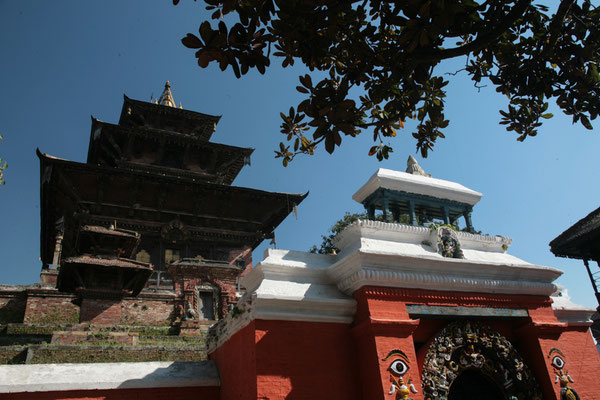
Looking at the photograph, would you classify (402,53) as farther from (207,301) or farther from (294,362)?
(207,301)

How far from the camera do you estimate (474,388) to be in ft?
20.6

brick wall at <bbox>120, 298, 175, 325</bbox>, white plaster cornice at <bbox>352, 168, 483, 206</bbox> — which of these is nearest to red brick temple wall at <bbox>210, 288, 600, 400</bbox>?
white plaster cornice at <bbox>352, 168, 483, 206</bbox>

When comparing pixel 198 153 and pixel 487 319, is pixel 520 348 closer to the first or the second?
pixel 487 319

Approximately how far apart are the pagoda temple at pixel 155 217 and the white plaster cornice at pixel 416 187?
8.60 metres

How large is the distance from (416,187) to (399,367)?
11.8 feet

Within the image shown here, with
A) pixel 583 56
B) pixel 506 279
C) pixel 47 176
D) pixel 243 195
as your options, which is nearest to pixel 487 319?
pixel 506 279

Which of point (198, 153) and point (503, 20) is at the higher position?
point (198, 153)

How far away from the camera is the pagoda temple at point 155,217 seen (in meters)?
13.9

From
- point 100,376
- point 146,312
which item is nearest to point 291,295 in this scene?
point 100,376

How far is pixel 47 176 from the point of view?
72.0 ft

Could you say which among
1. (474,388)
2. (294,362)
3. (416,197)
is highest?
(416,197)

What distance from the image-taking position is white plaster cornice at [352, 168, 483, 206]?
25.9 ft

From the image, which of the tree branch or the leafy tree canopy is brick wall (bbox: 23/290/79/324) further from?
the tree branch

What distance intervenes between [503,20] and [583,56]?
1454mm
